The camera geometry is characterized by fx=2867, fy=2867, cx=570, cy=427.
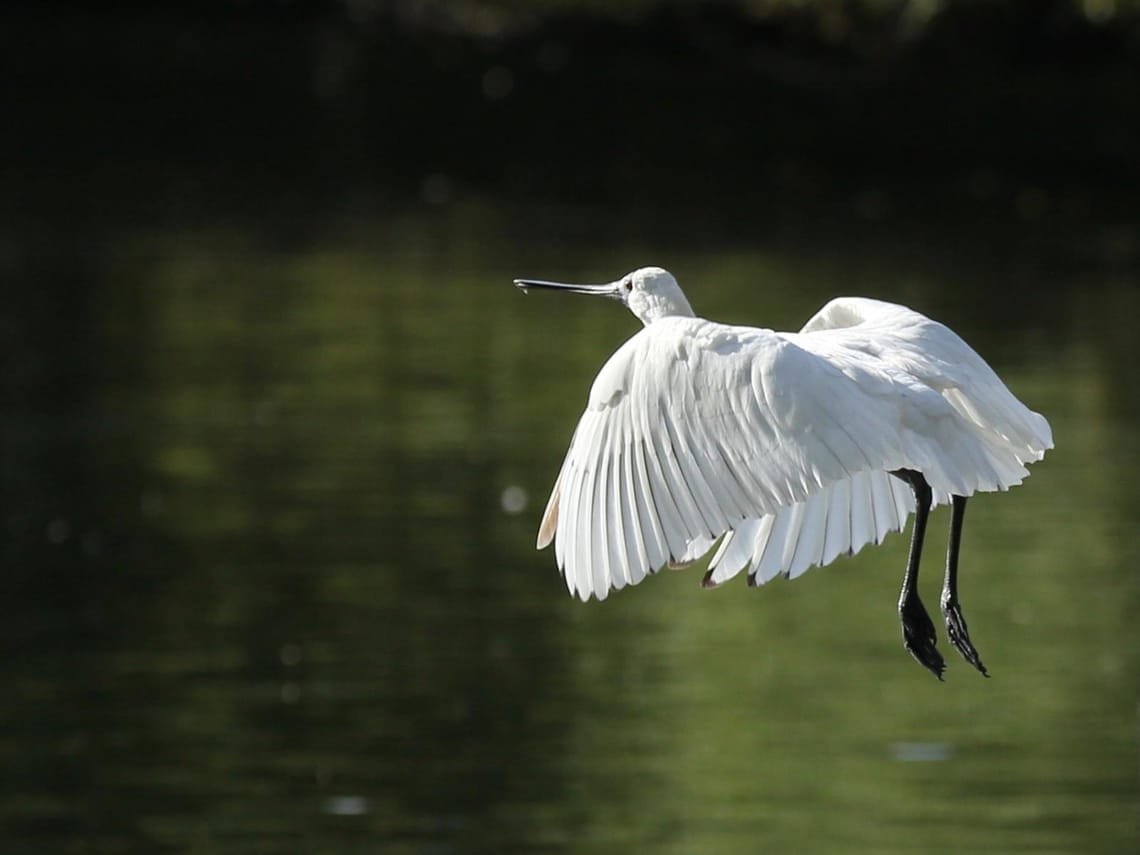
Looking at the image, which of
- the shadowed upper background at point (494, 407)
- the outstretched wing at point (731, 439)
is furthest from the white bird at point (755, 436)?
the shadowed upper background at point (494, 407)

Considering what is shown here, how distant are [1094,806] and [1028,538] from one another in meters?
7.33

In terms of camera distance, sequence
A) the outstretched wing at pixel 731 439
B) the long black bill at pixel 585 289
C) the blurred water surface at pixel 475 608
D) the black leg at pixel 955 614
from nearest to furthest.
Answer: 1. the outstretched wing at pixel 731 439
2. the black leg at pixel 955 614
3. the long black bill at pixel 585 289
4. the blurred water surface at pixel 475 608

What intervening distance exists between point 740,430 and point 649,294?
0.54 meters

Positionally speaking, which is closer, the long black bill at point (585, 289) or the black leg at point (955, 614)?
the black leg at point (955, 614)

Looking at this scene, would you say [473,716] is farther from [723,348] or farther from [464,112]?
[464,112]

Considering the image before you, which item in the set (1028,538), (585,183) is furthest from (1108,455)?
(585,183)

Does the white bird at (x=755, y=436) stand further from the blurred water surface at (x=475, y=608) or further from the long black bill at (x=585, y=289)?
the blurred water surface at (x=475, y=608)

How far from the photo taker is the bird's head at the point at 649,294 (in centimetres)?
792

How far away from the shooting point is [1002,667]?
2408 cm

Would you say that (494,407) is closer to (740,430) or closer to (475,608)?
(475,608)

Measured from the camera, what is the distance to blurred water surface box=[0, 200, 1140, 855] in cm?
2058

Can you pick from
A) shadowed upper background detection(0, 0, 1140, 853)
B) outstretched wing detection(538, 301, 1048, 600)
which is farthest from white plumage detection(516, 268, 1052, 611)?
shadowed upper background detection(0, 0, 1140, 853)

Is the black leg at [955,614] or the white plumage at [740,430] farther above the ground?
the white plumage at [740,430]

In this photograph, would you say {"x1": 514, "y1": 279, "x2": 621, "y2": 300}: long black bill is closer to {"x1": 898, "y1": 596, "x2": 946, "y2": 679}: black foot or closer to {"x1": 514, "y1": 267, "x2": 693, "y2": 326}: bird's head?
{"x1": 514, "y1": 267, "x2": 693, "y2": 326}: bird's head
